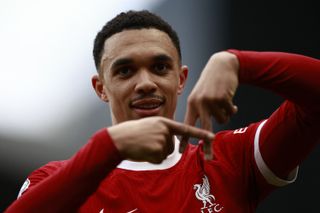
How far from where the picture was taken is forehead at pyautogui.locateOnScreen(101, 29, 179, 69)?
90.7 inches

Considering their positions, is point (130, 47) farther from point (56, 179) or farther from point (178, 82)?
point (56, 179)

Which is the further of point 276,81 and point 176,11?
point 176,11

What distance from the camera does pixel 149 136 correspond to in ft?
5.83

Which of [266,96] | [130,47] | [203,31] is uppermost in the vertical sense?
[130,47]

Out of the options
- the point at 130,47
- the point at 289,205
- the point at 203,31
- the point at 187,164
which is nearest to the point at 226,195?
the point at 187,164

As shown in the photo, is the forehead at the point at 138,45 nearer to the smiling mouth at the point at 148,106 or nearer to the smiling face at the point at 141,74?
the smiling face at the point at 141,74

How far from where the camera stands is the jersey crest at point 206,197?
2.14m

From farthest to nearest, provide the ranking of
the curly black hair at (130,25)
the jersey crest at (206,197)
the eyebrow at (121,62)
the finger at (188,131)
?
the curly black hair at (130,25), the eyebrow at (121,62), the jersey crest at (206,197), the finger at (188,131)

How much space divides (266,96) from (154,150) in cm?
259

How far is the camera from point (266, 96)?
14.0 feet

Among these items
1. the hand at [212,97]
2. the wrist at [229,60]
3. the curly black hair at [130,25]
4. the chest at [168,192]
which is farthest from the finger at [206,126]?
the curly black hair at [130,25]

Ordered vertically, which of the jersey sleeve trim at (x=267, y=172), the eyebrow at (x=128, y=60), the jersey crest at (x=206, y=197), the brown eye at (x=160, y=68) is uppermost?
the eyebrow at (x=128, y=60)

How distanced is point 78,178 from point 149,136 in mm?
221

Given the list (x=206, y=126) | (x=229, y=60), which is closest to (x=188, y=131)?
(x=206, y=126)
